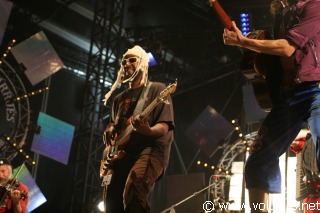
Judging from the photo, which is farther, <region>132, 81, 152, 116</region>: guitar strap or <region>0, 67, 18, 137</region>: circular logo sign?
<region>0, 67, 18, 137</region>: circular logo sign

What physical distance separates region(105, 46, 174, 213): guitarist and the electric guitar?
0.03 meters

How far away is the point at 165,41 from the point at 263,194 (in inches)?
379

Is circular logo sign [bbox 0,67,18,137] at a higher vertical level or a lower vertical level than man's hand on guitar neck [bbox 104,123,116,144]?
higher

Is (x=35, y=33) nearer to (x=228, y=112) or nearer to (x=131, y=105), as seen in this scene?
(x=228, y=112)

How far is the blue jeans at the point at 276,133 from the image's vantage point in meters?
2.97

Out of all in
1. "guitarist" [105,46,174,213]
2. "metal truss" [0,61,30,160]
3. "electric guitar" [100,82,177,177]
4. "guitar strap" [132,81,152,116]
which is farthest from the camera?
"metal truss" [0,61,30,160]


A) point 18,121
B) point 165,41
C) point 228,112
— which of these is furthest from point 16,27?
point 228,112

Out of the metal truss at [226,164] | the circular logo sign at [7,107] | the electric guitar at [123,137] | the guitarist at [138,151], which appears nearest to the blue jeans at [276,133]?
the guitarist at [138,151]

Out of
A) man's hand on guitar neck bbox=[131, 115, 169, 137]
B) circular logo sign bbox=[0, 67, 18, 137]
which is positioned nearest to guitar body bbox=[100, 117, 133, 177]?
man's hand on guitar neck bbox=[131, 115, 169, 137]

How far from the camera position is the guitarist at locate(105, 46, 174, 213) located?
387 centimetres

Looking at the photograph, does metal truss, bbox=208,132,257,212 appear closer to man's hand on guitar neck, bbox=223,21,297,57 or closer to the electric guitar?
the electric guitar

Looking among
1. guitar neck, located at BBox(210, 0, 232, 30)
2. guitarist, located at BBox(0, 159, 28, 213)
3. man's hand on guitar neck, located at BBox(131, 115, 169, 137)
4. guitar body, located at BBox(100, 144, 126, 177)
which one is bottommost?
guitarist, located at BBox(0, 159, 28, 213)

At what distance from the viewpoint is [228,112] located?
12102mm

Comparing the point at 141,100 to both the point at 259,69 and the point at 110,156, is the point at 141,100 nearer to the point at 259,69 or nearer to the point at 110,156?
the point at 110,156
